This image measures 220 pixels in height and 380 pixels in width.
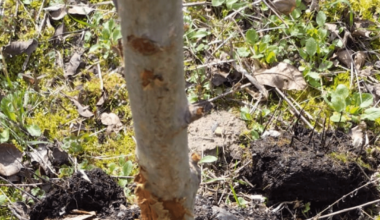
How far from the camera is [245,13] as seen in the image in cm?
311

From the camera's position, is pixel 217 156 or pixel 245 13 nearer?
pixel 217 156

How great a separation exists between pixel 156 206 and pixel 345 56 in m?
1.79

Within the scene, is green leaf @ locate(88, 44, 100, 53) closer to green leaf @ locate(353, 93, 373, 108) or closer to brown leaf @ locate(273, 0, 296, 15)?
brown leaf @ locate(273, 0, 296, 15)

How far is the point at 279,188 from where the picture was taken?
226cm

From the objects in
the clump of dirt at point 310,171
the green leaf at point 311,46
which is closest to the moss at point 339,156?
the clump of dirt at point 310,171

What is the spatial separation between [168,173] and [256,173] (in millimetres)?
993

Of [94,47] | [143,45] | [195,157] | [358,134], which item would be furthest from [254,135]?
[143,45]

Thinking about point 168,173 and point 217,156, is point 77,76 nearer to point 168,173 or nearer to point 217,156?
point 217,156

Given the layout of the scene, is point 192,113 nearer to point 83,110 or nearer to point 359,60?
point 83,110

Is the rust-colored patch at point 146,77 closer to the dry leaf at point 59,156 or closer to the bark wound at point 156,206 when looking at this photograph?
the bark wound at point 156,206

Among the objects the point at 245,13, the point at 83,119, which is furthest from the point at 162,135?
the point at 245,13

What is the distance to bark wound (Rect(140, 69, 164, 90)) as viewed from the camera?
1.18 m

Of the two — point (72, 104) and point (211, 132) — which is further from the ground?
point (72, 104)

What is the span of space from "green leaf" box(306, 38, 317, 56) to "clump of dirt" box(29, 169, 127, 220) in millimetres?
1426
